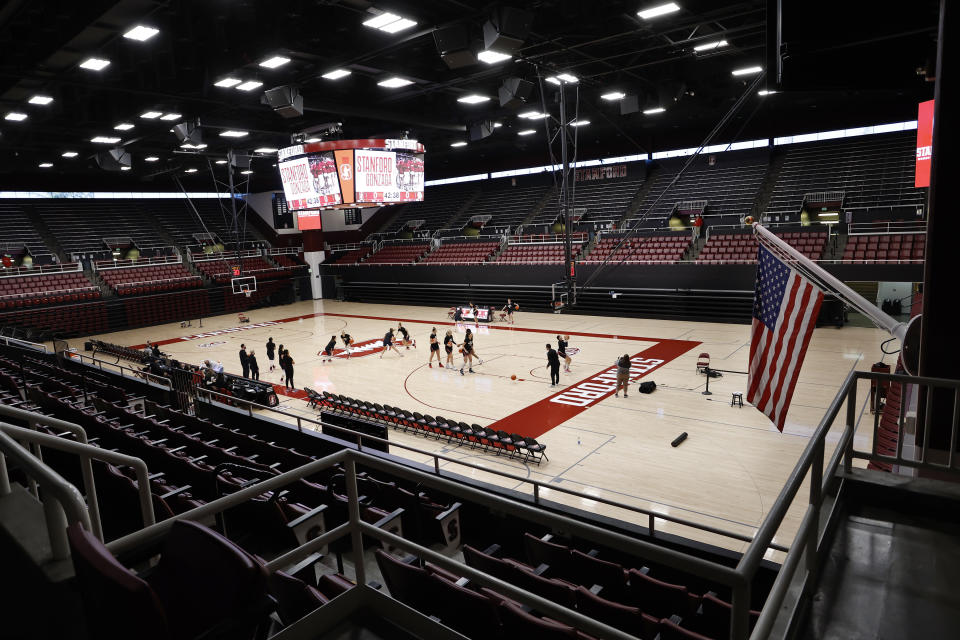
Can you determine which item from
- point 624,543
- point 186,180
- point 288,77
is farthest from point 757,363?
point 186,180

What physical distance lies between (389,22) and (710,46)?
31.8 feet

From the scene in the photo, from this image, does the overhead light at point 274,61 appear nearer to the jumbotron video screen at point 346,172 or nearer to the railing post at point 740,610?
the jumbotron video screen at point 346,172

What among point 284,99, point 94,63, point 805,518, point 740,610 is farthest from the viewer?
point 284,99

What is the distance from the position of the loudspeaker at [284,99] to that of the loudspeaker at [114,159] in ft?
45.6

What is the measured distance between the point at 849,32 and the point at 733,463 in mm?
7785

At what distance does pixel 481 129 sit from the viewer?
81.6 ft

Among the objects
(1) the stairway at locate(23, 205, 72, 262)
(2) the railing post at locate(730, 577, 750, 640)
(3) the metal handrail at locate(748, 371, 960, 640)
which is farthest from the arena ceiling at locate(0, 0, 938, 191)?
(1) the stairway at locate(23, 205, 72, 262)

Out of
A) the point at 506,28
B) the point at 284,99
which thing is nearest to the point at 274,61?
the point at 284,99

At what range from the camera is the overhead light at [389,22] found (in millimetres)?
11367

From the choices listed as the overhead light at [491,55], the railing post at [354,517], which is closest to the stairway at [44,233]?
the overhead light at [491,55]

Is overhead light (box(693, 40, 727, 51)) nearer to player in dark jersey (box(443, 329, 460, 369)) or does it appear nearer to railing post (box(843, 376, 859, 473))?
player in dark jersey (box(443, 329, 460, 369))

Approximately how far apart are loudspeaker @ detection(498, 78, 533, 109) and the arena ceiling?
0.32 m

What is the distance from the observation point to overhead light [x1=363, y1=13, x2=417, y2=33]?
448 inches

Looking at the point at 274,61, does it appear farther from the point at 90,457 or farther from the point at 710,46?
Answer: the point at 90,457
